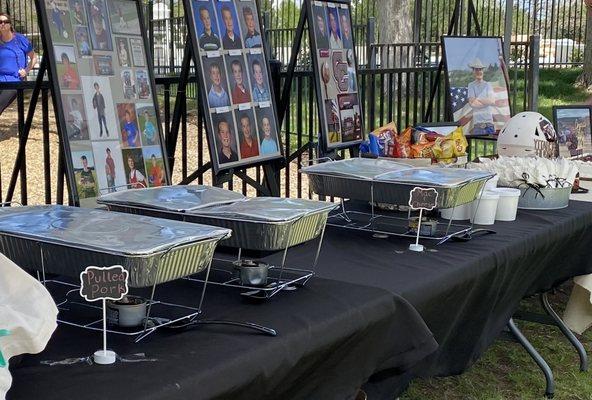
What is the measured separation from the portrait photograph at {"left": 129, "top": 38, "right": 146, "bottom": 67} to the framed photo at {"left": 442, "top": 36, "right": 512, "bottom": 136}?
2.30 m

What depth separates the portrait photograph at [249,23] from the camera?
3436 mm

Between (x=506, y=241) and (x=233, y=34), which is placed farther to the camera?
(x=233, y=34)

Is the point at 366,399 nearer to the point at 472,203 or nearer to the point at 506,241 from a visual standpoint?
the point at 506,241

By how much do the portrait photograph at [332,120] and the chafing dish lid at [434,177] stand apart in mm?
1475

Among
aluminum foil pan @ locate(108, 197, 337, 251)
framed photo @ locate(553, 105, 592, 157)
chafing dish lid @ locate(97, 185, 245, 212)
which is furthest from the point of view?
framed photo @ locate(553, 105, 592, 157)

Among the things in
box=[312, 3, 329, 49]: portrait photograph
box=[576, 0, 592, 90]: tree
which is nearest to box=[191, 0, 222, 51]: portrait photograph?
box=[312, 3, 329, 49]: portrait photograph

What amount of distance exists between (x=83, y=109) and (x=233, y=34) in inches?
34.4

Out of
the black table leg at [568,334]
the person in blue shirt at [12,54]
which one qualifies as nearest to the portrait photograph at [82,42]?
the black table leg at [568,334]

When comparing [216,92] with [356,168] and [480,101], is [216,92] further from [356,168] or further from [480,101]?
[480,101]

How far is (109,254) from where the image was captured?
137 centimetres

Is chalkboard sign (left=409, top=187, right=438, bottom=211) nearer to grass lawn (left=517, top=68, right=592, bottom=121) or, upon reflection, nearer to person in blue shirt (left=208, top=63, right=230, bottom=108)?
person in blue shirt (left=208, top=63, right=230, bottom=108)

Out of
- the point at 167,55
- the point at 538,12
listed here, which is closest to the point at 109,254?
the point at 167,55

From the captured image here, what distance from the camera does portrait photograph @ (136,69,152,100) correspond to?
2.94 metres

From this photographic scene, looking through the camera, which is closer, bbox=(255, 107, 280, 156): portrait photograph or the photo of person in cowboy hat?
bbox=(255, 107, 280, 156): portrait photograph
